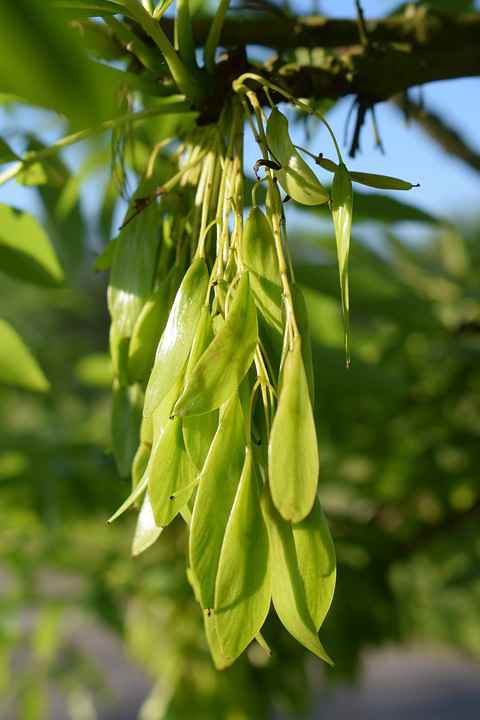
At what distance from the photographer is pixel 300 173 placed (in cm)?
22

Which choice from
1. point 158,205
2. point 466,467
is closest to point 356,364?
point 466,467

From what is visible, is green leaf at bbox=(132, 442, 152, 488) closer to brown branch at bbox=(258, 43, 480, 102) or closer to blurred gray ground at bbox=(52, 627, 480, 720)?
brown branch at bbox=(258, 43, 480, 102)

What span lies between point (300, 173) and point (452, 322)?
0.52 metres

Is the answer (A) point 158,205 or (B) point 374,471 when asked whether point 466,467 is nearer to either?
(B) point 374,471

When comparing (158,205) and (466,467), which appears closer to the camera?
(158,205)

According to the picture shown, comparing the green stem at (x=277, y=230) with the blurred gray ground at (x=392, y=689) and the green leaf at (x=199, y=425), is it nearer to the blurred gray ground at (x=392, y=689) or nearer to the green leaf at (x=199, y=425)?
the green leaf at (x=199, y=425)

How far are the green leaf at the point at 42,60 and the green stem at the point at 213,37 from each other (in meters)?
0.13

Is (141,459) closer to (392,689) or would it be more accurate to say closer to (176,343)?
(176,343)

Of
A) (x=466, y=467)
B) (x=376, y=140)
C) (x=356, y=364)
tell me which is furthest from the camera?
(x=466, y=467)

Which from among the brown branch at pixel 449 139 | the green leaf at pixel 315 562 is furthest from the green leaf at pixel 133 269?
the brown branch at pixel 449 139

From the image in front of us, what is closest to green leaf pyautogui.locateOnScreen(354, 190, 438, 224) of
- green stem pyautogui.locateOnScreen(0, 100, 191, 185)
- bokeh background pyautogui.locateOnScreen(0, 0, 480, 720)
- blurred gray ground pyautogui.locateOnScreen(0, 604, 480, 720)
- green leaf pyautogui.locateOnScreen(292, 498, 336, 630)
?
bokeh background pyautogui.locateOnScreen(0, 0, 480, 720)

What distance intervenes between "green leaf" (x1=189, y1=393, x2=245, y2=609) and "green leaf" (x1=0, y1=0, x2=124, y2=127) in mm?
95

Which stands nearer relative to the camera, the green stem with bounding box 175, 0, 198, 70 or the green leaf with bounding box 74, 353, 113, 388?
the green stem with bounding box 175, 0, 198, 70

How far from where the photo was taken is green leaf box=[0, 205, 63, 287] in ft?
1.16
